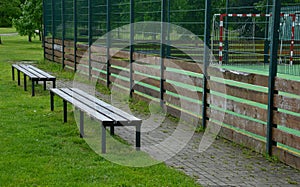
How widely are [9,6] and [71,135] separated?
3414cm

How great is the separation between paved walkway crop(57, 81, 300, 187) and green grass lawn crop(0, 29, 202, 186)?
12.2 inches

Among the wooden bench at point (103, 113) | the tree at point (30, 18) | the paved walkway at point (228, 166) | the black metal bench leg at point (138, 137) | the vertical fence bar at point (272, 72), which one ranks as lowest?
the paved walkway at point (228, 166)

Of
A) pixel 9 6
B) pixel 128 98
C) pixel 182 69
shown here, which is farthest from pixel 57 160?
pixel 9 6

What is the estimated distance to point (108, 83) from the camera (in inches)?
520

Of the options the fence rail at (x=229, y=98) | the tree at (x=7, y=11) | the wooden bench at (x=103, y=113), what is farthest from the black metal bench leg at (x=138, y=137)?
the tree at (x=7, y=11)

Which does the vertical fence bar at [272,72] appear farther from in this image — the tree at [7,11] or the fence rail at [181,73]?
the tree at [7,11]

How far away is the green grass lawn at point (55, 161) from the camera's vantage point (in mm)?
5184

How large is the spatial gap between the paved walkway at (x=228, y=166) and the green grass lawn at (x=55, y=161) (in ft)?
1.02

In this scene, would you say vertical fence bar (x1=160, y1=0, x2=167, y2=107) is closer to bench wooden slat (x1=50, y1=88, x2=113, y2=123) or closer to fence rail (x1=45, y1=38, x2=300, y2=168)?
fence rail (x1=45, y1=38, x2=300, y2=168)

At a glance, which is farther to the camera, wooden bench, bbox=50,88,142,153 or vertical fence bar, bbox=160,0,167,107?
vertical fence bar, bbox=160,0,167,107

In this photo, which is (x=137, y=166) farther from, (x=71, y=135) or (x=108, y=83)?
(x=108, y=83)

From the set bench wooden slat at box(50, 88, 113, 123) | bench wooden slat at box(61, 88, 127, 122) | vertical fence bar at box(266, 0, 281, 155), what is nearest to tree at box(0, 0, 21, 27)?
bench wooden slat at box(61, 88, 127, 122)

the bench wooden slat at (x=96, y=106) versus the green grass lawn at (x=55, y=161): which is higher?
the bench wooden slat at (x=96, y=106)

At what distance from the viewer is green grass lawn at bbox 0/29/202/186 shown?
204 inches
